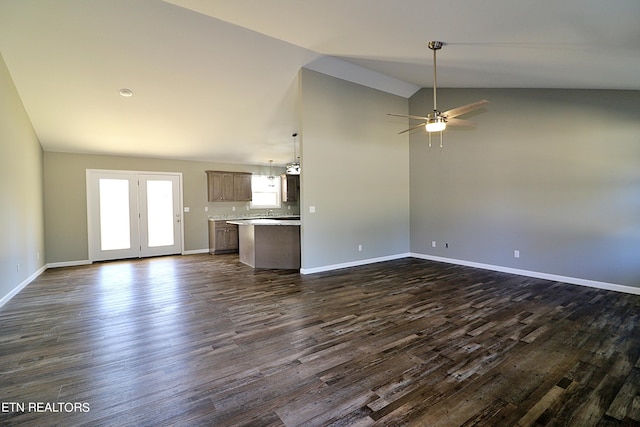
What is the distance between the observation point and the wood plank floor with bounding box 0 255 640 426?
181 cm

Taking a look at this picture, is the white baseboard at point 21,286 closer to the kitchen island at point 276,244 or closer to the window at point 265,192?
the kitchen island at point 276,244

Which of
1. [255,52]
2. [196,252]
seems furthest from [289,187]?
[255,52]

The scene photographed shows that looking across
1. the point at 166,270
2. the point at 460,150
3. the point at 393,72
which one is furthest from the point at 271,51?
the point at 166,270

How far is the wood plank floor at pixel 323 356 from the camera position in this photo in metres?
1.81

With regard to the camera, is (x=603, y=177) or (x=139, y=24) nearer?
(x=139, y=24)

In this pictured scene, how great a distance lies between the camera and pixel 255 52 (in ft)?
14.4

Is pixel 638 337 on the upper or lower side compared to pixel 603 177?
lower

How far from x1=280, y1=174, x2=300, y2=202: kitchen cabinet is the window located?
0.77ft

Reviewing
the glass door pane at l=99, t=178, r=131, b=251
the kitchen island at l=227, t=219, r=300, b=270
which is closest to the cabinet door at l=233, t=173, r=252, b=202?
the glass door pane at l=99, t=178, r=131, b=251

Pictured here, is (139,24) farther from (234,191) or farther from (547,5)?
(234,191)

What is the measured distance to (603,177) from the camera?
4.26 m

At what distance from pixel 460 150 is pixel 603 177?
223cm

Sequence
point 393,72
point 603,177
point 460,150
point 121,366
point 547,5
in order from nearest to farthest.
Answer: point 121,366 → point 547,5 → point 603,177 → point 393,72 → point 460,150

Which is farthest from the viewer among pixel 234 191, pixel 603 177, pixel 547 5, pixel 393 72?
pixel 234 191
